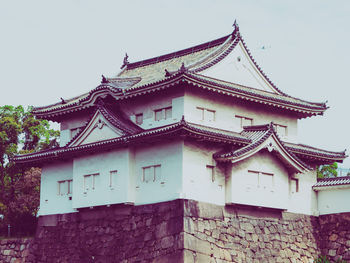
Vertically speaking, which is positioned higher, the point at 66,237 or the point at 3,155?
the point at 3,155

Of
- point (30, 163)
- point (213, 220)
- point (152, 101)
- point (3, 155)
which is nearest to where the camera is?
point (213, 220)

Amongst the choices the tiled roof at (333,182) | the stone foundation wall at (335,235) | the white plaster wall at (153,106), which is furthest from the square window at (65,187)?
the stone foundation wall at (335,235)

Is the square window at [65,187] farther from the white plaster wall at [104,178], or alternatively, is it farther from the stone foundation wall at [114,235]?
the white plaster wall at [104,178]

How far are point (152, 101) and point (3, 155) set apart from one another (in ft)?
66.8

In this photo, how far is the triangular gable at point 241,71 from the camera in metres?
36.1

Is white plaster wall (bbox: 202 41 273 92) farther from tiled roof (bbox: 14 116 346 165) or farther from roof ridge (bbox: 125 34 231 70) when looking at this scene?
tiled roof (bbox: 14 116 346 165)

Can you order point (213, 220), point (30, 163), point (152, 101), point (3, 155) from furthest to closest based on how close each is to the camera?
point (3, 155) < point (30, 163) < point (152, 101) < point (213, 220)

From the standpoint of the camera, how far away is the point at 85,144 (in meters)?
35.5

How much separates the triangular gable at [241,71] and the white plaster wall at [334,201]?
574 cm

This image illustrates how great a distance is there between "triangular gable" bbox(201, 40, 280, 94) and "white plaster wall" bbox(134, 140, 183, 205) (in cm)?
482

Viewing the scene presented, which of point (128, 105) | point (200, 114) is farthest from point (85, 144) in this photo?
point (200, 114)

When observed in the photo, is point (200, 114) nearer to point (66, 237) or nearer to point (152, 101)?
point (152, 101)

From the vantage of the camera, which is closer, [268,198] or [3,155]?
[268,198]

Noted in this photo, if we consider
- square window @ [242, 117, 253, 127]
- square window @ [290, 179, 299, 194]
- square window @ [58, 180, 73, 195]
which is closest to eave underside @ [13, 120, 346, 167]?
square window @ [290, 179, 299, 194]
